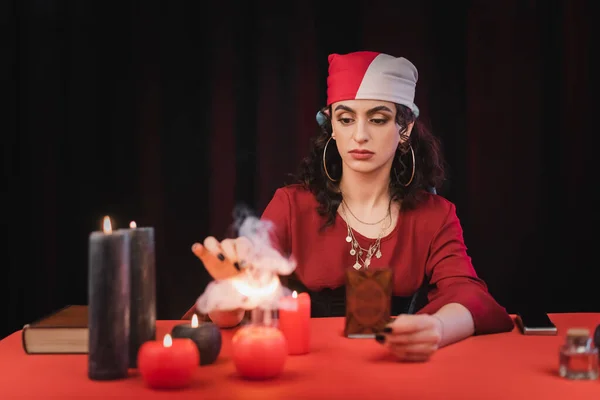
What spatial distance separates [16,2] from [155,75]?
60 cm

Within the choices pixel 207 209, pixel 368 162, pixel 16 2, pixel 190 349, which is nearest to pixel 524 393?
pixel 190 349

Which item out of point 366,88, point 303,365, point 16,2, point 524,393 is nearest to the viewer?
point 524,393

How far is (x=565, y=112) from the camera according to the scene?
288 cm

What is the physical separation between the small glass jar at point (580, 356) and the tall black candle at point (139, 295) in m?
0.79

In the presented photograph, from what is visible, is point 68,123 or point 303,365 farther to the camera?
point 68,123

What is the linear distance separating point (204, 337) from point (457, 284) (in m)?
0.91

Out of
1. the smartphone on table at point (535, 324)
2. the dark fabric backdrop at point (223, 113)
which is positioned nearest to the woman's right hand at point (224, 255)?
the smartphone on table at point (535, 324)

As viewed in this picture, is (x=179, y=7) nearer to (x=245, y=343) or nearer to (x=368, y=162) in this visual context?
(x=368, y=162)

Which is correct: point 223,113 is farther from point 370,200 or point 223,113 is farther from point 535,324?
point 535,324

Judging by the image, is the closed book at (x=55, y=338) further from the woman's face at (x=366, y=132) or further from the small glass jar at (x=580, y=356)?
the woman's face at (x=366, y=132)

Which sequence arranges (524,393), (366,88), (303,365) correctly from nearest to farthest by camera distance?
(524,393), (303,365), (366,88)

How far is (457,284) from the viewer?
2041 mm

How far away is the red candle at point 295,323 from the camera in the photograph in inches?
59.2

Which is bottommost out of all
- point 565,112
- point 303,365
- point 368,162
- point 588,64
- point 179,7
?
point 303,365
